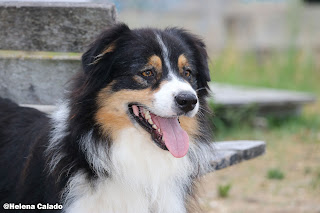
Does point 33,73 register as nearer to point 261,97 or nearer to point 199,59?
point 199,59

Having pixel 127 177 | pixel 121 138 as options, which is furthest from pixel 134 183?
pixel 121 138

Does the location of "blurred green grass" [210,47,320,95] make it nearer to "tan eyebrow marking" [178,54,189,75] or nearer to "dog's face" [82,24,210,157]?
"tan eyebrow marking" [178,54,189,75]

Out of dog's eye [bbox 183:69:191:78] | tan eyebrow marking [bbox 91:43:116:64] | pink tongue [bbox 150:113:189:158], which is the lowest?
pink tongue [bbox 150:113:189:158]

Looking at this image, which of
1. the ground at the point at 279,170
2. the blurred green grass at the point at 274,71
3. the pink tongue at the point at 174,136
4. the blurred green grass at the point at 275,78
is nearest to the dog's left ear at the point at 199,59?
the pink tongue at the point at 174,136

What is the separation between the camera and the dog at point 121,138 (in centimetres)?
309

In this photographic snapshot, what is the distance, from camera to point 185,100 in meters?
2.99

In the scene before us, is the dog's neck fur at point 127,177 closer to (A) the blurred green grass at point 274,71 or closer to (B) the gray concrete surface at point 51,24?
(B) the gray concrete surface at point 51,24

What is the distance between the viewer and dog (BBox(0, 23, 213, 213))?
10.1ft

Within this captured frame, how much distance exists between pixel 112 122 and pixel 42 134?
54 centimetres

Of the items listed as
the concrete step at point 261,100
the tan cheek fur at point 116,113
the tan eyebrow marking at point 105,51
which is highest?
the tan eyebrow marking at point 105,51

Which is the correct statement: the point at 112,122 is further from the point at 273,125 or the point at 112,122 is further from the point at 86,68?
the point at 273,125

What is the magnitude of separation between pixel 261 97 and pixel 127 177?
5.33 meters

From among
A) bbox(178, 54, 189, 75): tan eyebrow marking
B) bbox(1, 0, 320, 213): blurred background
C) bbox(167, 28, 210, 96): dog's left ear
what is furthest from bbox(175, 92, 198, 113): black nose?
bbox(1, 0, 320, 213): blurred background

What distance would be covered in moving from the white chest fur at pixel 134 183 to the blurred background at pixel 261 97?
1.62ft
